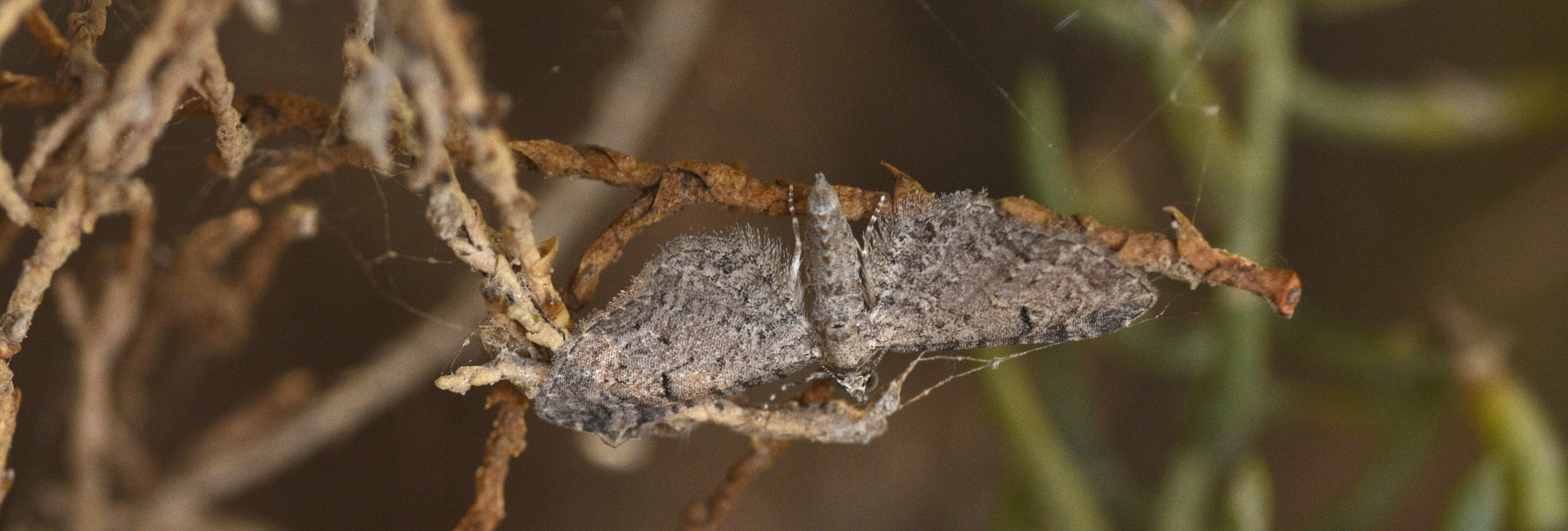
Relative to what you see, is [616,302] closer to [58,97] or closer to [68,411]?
[58,97]

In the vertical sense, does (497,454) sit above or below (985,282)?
below

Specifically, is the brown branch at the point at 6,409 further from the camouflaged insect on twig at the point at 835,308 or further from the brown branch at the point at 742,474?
the brown branch at the point at 742,474

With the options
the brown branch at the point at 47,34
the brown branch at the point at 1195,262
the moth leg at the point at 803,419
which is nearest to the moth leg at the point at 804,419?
the moth leg at the point at 803,419

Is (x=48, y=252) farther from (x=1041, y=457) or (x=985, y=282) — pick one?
(x=1041, y=457)

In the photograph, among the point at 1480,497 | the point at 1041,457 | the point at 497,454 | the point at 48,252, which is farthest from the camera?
the point at 1041,457

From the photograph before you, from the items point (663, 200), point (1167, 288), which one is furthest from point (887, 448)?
point (663, 200)

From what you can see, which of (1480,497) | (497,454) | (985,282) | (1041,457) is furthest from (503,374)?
(1480,497)

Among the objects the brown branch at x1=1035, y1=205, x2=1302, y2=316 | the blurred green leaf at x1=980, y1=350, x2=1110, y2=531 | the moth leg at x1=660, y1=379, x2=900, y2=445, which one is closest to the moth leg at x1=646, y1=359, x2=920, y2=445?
the moth leg at x1=660, y1=379, x2=900, y2=445
